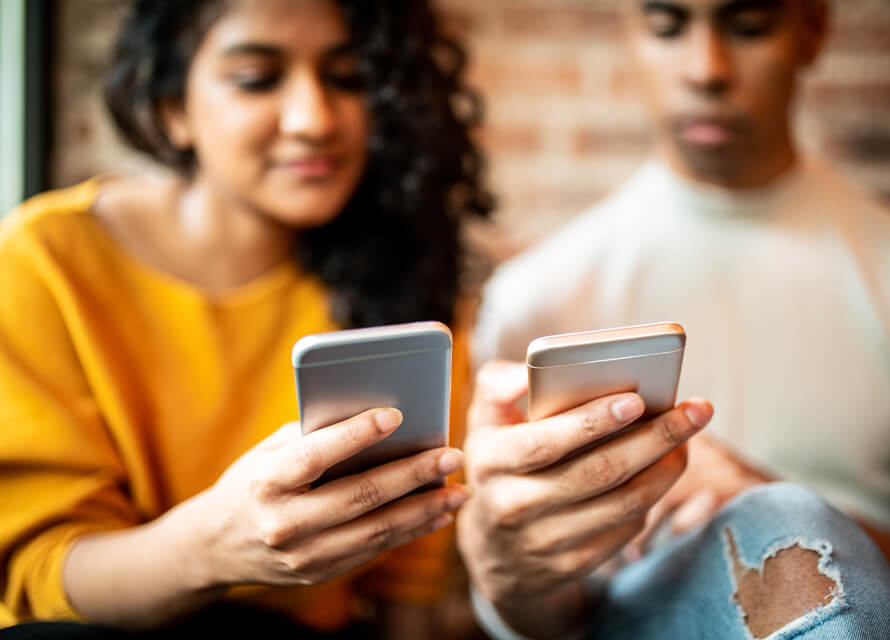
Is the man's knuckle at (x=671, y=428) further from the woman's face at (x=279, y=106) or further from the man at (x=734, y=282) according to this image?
the woman's face at (x=279, y=106)

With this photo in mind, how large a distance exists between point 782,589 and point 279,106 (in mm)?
766

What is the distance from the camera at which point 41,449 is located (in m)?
0.76

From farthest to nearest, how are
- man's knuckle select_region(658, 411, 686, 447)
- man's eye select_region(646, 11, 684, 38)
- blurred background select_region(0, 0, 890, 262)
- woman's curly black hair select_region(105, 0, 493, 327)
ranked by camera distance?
blurred background select_region(0, 0, 890, 262) → man's eye select_region(646, 11, 684, 38) → woman's curly black hair select_region(105, 0, 493, 327) → man's knuckle select_region(658, 411, 686, 447)

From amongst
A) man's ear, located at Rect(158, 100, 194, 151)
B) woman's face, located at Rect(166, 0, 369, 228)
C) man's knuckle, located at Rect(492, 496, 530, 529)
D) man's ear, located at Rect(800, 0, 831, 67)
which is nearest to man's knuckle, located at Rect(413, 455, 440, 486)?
man's knuckle, located at Rect(492, 496, 530, 529)

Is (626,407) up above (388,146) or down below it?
below

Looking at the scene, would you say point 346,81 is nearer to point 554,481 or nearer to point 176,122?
point 176,122

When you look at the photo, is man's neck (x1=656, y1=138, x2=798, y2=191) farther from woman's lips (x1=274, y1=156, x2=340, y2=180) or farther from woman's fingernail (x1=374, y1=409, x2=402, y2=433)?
woman's fingernail (x1=374, y1=409, x2=402, y2=433)

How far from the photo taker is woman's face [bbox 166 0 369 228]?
0.89 metres

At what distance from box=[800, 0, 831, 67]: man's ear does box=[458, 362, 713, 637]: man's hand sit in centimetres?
A: 81

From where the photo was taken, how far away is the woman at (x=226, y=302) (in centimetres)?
63

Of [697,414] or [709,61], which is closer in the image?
[697,414]

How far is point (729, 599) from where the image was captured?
67 cm

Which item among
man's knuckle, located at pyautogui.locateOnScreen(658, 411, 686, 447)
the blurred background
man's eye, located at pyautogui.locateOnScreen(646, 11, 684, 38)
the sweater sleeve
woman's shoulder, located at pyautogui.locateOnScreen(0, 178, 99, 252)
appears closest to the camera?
man's knuckle, located at pyautogui.locateOnScreen(658, 411, 686, 447)

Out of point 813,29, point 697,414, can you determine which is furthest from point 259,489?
point 813,29
